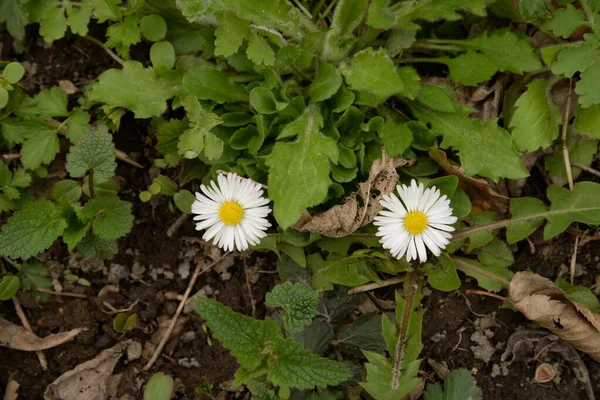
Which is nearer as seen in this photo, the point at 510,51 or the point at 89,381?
the point at 510,51

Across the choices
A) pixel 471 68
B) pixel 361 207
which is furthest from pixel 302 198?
pixel 471 68

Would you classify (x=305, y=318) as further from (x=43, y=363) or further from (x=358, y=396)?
(x=43, y=363)

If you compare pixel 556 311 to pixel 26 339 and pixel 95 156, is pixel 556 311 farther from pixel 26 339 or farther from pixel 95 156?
pixel 26 339

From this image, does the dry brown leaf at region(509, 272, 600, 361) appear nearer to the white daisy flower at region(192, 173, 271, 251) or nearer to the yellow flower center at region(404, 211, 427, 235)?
the yellow flower center at region(404, 211, 427, 235)

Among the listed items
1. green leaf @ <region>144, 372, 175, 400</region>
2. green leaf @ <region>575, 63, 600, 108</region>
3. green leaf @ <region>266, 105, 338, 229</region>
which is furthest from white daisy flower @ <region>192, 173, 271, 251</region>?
green leaf @ <region>575, 63, 600, 108</region>

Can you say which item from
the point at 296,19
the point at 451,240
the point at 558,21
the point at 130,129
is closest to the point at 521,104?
the point at 558,21
